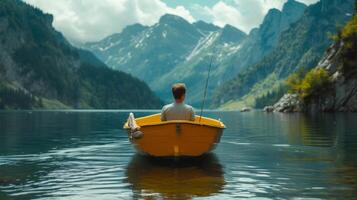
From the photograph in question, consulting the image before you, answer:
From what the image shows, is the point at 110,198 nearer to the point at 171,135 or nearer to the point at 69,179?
the point at 69,179

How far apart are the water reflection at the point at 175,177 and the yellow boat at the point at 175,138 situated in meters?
0.67

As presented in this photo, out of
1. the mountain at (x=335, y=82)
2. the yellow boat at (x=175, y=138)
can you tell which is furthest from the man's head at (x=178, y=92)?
the mountain at (x=335, y=82)

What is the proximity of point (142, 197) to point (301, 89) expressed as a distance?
150 metres

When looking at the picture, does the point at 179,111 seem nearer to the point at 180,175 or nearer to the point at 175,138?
the point at 175,138

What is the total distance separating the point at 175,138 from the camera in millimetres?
21688

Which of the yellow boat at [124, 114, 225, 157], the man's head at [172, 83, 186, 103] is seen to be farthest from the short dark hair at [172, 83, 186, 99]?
the yellow boat at [124, 114, 225, 157]

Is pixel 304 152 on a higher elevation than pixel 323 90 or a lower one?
lower

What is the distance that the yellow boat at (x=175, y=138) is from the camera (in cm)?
2156

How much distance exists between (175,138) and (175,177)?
3072 mm

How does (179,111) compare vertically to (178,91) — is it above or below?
below

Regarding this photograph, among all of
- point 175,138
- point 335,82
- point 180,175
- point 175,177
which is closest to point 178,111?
point 175,138

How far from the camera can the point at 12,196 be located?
15320mm

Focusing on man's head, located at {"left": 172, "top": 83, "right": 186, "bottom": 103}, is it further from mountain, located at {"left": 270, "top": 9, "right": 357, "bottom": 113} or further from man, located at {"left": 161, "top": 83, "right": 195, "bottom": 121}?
mountain, located at {"left": 270, "top": 9, "right": 357, "bottom": 113}

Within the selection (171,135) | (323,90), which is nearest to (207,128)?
(171,135)
